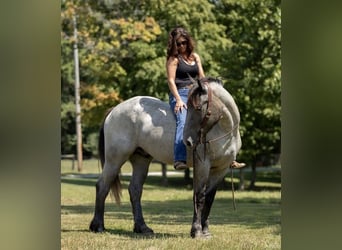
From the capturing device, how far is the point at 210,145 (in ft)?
21.4

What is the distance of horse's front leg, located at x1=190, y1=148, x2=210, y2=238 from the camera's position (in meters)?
6.49

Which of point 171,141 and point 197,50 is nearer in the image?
point 171,141

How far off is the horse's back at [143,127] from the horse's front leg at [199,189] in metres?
0.51

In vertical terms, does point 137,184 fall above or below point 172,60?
below

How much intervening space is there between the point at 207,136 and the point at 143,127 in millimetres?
954

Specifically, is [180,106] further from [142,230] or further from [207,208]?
[142,230]

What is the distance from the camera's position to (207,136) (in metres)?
6.50

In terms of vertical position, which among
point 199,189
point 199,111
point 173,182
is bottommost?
point 173,182

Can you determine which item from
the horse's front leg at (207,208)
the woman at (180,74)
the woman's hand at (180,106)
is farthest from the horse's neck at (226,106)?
the horse's front leg at (207,208)

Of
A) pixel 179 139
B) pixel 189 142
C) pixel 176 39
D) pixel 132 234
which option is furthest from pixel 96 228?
pixel 176 39

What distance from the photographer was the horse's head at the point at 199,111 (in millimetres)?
6172
